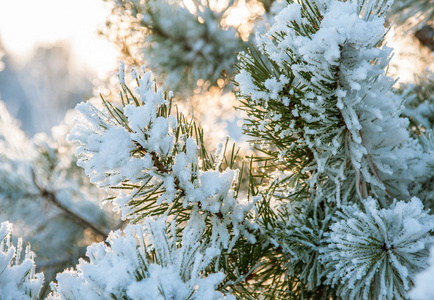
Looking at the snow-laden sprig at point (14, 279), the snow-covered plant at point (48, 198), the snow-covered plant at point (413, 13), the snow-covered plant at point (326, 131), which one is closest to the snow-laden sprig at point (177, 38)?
the snow-covered plant at point (48, 198)

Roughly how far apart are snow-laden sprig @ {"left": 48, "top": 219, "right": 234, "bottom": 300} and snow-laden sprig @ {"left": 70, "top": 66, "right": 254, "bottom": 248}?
0.19 ft

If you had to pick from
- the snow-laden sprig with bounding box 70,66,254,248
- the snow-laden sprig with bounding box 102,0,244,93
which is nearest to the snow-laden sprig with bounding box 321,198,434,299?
the snow-laden sprig with bounding box 70,66,254,248

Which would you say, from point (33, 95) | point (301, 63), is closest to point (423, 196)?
point (301, 63)

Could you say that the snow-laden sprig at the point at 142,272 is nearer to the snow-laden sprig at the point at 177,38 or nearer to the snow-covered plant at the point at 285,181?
the snow-covered plant at the point at 285,181

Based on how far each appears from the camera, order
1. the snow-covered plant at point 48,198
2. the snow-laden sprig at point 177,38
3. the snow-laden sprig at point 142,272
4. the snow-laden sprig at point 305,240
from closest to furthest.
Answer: the snow-laden sprig at point 142,272 → the snow-laden sprig at point 305,240 → the snow-covered plant at point 48,198 → the snow-laden sprig at point 177,38

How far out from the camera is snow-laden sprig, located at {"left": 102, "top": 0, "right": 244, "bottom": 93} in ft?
4.44

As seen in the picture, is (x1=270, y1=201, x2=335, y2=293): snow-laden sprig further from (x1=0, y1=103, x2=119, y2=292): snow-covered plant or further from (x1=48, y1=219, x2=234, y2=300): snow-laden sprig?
(x1=0, y1=103, x2=119, y2=292): snow-covered plant

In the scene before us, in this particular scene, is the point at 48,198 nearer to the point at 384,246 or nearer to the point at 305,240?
the point at 305,240

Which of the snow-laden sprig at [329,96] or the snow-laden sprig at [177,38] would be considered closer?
the snow-laden sprig at [329,96]

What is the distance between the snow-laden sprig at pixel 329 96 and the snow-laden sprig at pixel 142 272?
0.72 ft

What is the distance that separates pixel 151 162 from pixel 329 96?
0.26 m

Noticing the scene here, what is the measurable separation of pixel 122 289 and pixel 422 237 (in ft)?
1.21

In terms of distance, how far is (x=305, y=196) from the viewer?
0.60m

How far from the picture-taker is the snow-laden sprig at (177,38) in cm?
135
